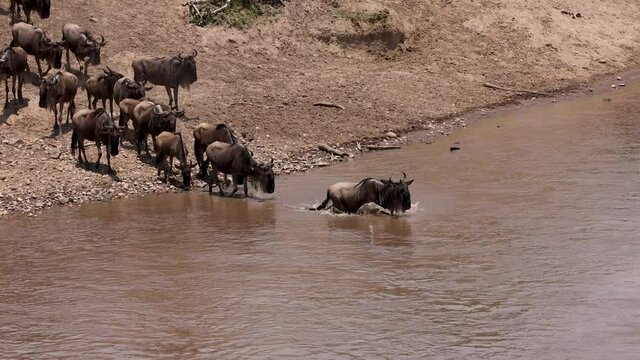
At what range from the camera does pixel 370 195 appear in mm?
16172

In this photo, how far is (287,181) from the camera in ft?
60.6

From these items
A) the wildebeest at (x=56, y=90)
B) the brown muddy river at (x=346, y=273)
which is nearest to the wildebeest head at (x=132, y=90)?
the wildebeest at (x=56, y=90)

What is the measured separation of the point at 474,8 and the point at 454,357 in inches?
762

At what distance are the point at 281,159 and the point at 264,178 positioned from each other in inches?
96.1

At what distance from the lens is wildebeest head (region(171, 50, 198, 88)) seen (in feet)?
68.5

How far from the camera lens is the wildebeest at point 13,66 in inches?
762

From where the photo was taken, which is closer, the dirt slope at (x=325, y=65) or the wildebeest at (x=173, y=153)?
the wildebeest at (x=173, y=153)

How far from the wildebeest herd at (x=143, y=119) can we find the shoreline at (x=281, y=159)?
0.34 m

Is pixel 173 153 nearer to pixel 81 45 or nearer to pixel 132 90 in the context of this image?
pixel 132 90

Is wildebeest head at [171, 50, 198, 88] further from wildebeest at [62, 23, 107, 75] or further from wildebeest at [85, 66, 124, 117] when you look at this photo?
wildebeest at [62, 23, 107, 75]

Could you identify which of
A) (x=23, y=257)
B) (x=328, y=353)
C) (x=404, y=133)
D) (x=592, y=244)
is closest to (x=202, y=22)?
(x=404, y=133)

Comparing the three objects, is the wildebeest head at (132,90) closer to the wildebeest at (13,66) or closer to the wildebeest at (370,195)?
the wildebeest at (13,66)

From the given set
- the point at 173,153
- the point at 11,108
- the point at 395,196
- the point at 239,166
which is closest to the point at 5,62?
the point at 11,108

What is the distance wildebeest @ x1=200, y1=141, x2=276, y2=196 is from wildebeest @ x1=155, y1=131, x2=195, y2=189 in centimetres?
45
